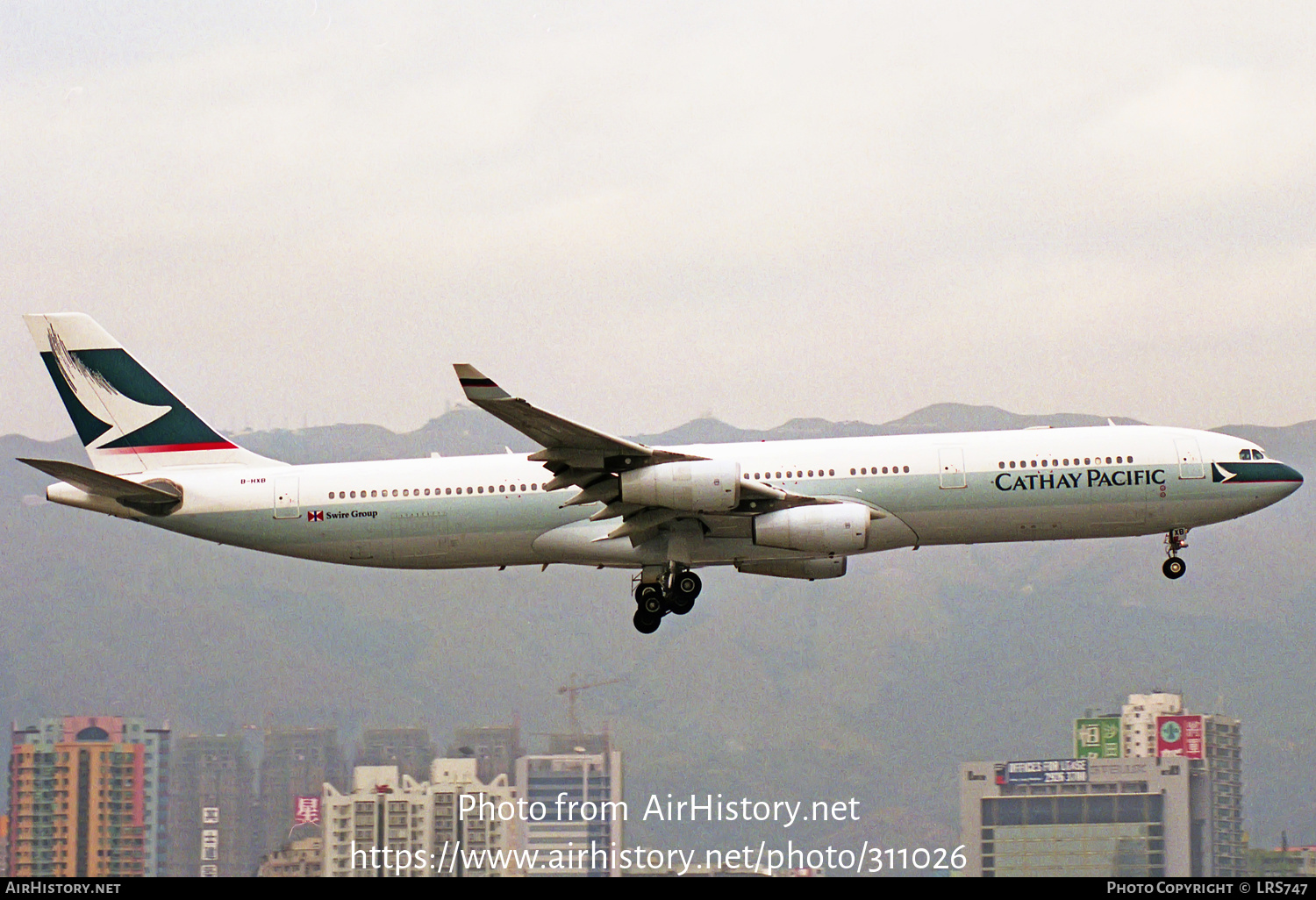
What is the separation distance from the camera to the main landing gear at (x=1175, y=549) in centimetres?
4363

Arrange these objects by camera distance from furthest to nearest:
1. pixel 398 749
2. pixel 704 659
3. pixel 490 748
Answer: pixel 704 659, pixel 490 748, pixel 398 749

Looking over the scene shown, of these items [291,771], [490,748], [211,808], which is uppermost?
[490,748]

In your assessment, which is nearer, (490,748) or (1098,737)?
(490,748)

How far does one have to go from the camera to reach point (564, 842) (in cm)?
8856

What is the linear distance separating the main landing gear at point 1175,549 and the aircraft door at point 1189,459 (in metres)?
1.70

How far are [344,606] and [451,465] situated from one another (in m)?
104

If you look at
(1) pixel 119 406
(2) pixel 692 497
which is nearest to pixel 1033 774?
(2) pixel 692 497

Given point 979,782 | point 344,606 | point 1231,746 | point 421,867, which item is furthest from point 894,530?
point 344,606

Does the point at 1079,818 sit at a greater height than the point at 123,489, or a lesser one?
lesser

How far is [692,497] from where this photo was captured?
130 feet

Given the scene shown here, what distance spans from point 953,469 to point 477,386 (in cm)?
1285

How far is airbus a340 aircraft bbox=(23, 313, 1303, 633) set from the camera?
133ft

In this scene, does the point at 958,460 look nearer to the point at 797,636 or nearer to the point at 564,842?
the point at 564,842

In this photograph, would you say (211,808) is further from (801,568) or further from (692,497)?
(692,497)
